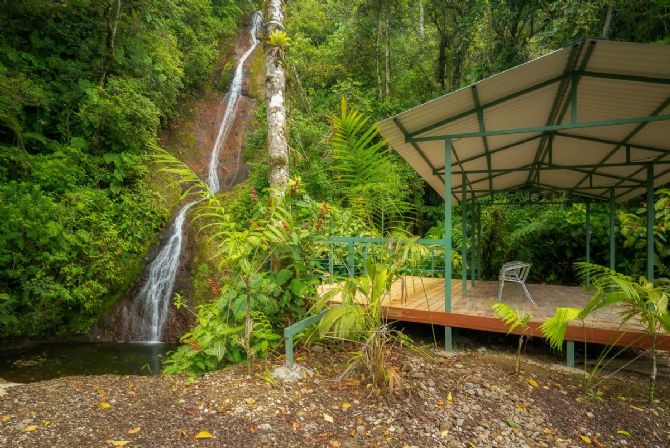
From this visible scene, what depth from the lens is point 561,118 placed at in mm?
5320

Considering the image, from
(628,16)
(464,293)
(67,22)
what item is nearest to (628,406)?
(464,293)

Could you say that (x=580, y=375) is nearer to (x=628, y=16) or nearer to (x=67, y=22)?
(x=628, y=16)

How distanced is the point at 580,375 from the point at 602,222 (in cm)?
660

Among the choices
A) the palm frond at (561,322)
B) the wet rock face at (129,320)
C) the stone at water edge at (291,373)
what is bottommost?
the wet rock face at (129,320)

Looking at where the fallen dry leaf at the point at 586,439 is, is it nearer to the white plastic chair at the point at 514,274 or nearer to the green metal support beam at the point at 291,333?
the green metal support beam at the point at 291,333

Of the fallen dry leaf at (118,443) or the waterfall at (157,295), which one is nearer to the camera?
the fallen dry leaf at (118,443)

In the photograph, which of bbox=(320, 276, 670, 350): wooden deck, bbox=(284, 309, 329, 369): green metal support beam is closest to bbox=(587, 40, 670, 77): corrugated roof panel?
bbox=(320, 276, 670, 350): wooden deck

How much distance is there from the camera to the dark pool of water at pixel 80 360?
603cm

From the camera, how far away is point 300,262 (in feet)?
13.3

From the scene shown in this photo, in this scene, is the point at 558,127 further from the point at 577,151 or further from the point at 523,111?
the point at 577,151

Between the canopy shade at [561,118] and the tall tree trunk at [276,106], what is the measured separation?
125 centimetres

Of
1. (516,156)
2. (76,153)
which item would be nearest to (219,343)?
(516,156)

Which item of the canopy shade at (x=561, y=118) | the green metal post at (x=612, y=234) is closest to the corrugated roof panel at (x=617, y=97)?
the canopy shade at (x=561, y=118)

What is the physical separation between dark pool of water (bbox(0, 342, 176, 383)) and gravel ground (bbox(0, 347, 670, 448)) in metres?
2.81
